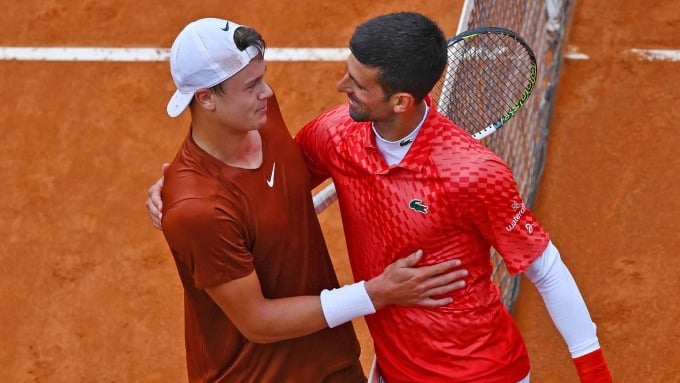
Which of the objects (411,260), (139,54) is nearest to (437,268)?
(411,260)

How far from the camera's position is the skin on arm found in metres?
3.32

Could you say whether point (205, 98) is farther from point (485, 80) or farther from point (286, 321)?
point (485, 80)

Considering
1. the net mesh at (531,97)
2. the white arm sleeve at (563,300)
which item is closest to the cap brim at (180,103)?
the white arm sleeve at (563,300)

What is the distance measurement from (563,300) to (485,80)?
1.21 meters

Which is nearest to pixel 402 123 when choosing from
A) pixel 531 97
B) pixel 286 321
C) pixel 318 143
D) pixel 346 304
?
pixel 318 143

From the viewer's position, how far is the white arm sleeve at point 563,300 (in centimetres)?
337

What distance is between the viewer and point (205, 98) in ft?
10.9

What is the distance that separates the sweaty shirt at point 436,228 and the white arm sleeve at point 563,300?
0.21 ft

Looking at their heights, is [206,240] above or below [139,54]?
above

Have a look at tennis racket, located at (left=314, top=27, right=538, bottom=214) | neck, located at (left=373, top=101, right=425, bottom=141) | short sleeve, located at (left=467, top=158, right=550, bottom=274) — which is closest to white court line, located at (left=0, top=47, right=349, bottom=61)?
tennis racket, located at (left=314, top=27, right=538, bottom=214)

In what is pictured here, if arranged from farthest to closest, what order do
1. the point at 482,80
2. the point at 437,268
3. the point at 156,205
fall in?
the point at 482,80 < the point at 156,205 < the point at 437,268

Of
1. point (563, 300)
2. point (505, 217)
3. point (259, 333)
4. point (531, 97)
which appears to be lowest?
point (531, 97)

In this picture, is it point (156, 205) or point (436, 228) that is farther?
point (156, 205)

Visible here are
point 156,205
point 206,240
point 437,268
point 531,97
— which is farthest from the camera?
point 531,97
